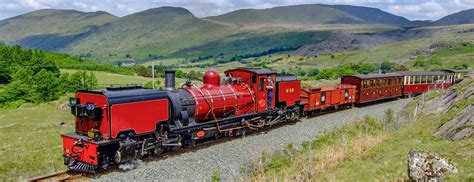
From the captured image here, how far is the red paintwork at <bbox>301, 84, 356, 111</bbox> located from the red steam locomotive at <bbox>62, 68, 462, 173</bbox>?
0.28 ft

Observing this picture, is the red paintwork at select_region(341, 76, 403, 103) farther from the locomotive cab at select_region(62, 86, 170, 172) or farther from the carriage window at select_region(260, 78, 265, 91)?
the locomotive cab at select_region(62, 86, 170, 172)

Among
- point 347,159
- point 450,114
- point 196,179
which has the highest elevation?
point 450,114

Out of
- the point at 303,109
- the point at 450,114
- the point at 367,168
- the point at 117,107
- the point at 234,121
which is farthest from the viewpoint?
the point at 303,109

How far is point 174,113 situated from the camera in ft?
63.7

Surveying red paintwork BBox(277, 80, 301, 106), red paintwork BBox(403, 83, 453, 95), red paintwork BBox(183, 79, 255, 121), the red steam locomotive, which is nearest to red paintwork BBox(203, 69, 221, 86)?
the red steam locomotive

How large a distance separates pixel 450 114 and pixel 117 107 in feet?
49.8

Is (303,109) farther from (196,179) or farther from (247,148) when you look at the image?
(196,179)

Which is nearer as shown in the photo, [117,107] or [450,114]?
[117,107]

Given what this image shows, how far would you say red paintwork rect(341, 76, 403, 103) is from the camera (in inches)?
1459

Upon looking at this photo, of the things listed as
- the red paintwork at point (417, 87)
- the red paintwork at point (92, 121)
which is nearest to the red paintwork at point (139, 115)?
the red paintwork at point (92, 121)

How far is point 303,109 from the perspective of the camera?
1158 inches

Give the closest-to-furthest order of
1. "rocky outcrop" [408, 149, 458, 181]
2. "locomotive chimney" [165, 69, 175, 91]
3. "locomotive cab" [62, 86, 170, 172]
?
"rocky outcrop" [408, 149, 458, 181] → "locomotive cab" [62, 86, 170, 172] → "locomotive chimney" [165, 69, 175, 91]

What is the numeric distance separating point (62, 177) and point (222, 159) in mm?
6906

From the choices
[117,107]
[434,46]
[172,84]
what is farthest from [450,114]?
[434,46]
